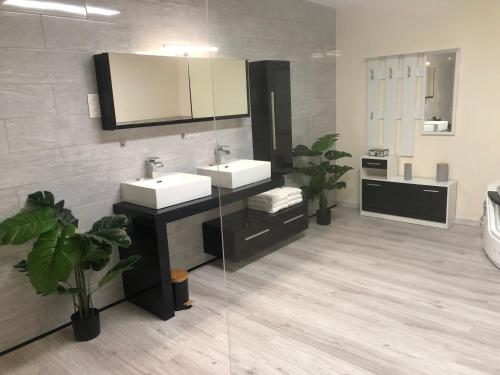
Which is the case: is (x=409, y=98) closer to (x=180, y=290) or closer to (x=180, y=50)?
(x=180, y=50)

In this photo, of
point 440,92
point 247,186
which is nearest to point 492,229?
point 440,92

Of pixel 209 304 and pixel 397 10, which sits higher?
pixel 397 10

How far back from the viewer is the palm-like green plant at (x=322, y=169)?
3.38m

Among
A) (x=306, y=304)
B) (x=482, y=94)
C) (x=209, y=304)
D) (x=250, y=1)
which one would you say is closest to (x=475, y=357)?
(x=306, y=304)

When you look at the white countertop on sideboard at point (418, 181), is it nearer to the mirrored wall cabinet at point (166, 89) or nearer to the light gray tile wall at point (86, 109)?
the light gray tile wall at point (86, 109)

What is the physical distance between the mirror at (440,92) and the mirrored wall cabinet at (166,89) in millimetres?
1790

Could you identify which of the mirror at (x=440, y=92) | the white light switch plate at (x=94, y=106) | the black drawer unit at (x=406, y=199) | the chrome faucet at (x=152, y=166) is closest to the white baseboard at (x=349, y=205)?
the black drawer unit at (x=406, y=199)

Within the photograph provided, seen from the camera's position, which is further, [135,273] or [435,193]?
[435,193]

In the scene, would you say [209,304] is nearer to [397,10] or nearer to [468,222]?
[468,222]

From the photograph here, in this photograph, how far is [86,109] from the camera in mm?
2344

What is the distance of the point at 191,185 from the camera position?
2.54m

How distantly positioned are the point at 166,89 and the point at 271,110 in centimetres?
78

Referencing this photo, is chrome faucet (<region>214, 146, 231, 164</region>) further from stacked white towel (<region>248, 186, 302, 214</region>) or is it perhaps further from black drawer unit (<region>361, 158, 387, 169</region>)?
black drawer unit (<region>361, 158, 387, 169</region>)

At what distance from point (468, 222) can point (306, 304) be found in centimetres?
194
